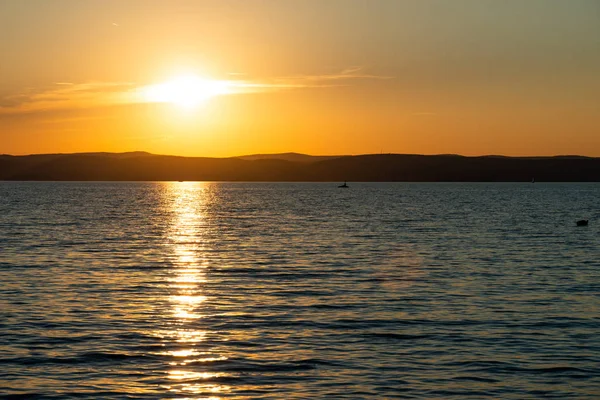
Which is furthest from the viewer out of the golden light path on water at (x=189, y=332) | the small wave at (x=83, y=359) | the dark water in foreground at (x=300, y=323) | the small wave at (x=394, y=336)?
the small wave at (x=394, y=336)

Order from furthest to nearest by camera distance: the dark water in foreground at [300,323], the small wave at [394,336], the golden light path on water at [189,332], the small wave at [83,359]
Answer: the small wave at [394,336]
the small wave at [83,359]
the dark water in foreground at [300,323]
the golden light path on water at [189,332]

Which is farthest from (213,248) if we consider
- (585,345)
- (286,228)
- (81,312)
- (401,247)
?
(585,345)

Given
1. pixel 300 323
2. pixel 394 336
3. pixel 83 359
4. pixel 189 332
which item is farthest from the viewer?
pixel 300 323

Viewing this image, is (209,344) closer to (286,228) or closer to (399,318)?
(399,318)

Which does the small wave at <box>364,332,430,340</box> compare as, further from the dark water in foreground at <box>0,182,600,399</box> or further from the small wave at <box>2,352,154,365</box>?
the small wave at <box>2,352,154,365</box>

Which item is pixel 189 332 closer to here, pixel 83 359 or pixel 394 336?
pixel 83 359

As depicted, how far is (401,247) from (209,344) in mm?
41208

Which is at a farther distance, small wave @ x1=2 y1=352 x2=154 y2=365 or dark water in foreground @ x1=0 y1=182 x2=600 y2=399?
small wave @ x1=2 y1=352 x2=154 y2=365

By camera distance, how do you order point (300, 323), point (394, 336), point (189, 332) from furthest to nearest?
point (300, 323), point (189, 332), point (394, 336)

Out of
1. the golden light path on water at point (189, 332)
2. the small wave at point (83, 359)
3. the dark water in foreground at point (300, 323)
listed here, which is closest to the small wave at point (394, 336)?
the dark water in foreground at point (300, 323)

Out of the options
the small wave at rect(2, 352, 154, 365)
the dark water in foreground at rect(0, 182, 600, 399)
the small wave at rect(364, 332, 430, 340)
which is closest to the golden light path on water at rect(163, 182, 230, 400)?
the dark water in foreground at rect(0, 182, 600, 399)

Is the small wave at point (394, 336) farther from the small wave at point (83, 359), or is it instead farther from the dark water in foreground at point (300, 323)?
the small wave at point (83, 359)

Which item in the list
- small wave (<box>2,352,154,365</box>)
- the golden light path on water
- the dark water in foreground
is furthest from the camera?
small wave (<box>2,352,154,365</box>)

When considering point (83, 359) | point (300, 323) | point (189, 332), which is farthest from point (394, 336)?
Answer: point (83, 359)
